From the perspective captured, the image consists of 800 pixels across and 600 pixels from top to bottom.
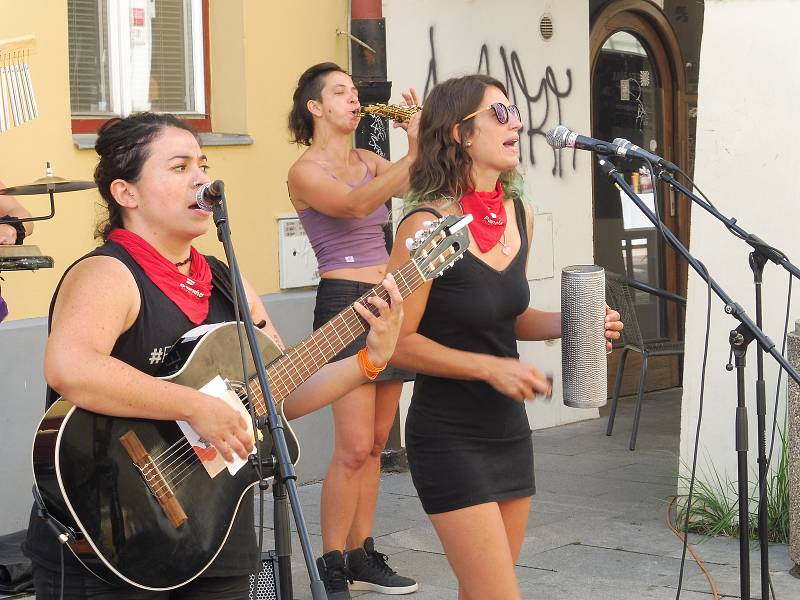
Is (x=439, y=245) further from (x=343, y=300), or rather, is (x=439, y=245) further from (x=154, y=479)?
(x=343, y=300)

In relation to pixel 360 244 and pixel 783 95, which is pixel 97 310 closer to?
pixel 360 244

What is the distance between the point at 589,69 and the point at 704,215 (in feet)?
10.9

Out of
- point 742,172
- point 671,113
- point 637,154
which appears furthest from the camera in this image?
point 671,113

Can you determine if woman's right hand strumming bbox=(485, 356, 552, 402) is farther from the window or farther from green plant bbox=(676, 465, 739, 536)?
the window

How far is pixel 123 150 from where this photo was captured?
319cm

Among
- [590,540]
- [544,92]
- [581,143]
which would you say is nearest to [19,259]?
[581,143]

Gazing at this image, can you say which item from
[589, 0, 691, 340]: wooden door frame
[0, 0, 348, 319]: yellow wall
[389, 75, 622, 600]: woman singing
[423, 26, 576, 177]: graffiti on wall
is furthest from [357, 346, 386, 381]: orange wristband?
[589, 0, 691, 340]: wooden door frame

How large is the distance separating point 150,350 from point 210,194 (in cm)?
40

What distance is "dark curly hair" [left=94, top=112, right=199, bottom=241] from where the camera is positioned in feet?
10.4

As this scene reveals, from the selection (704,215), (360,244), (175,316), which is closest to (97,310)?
(175,316)

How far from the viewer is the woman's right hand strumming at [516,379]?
341cm

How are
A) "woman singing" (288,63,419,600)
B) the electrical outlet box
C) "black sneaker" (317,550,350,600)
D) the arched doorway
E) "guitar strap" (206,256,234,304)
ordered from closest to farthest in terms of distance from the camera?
"guitar strap" (206,256,234,304) → "black sneaker" (317,550,350,600) → "woman singing" (288,63,419,600) → the electrical outlet box → the arched doorway

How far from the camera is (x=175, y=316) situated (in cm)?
310

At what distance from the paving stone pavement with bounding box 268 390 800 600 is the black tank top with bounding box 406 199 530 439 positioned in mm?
1808
